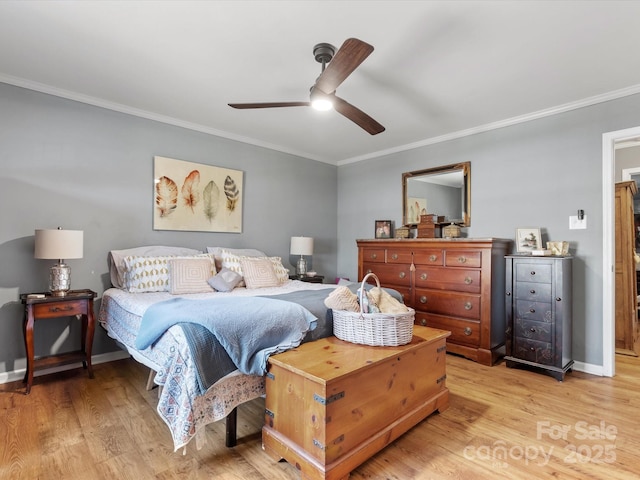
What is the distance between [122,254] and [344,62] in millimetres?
2642

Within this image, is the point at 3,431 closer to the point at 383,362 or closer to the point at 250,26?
the point at 383,362

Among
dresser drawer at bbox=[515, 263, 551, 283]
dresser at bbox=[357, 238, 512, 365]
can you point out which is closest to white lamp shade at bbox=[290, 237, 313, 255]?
dresser at bbox=[357, 238, 512, 365]

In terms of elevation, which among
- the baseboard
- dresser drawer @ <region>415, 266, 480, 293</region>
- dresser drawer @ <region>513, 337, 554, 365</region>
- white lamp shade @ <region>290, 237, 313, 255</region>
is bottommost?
the baseboard

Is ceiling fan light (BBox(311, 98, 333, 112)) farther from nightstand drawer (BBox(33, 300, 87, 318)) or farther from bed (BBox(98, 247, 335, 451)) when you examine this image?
nightstand drawer (BBox(33, 300, 87, 318))

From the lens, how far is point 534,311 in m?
2.97

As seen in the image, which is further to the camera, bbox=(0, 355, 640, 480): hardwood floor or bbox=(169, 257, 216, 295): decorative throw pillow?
bbox=(169, 257, 216, 295): decorative throw pillow

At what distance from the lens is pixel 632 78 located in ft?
8.70

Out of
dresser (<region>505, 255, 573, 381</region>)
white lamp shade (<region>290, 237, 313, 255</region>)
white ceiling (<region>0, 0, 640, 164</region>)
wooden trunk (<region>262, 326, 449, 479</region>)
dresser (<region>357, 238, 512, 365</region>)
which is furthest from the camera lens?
white lamp shade (<region>290, 237, 313, 255</region>)

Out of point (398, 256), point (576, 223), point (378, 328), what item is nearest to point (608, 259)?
point (576, 223)

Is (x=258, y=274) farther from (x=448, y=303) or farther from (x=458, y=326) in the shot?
(x=458, y=326)

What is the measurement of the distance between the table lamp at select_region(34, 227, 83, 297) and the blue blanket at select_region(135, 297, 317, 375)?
104cm

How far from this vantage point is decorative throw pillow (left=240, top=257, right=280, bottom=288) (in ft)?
11.0

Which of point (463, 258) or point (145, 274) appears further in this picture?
point (463, 258)

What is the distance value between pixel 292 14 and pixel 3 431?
2925 millimetres
